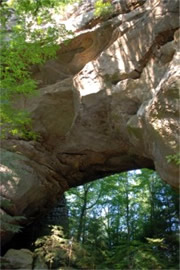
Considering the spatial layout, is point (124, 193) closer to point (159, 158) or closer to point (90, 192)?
point (90, 192)

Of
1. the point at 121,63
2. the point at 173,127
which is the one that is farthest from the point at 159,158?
the point at 121,63

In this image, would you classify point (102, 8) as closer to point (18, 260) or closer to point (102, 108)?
point (102, 108)

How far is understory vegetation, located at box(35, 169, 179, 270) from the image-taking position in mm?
7398

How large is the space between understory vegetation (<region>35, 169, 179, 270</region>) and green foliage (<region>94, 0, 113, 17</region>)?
6.48 metres

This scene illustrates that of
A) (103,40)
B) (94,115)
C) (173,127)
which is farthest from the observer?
(103,40)

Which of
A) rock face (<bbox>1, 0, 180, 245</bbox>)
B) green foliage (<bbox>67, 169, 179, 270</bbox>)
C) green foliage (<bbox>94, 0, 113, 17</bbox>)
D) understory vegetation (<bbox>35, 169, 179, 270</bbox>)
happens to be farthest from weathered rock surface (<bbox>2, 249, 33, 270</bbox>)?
green foliage (<bbox>94, 0, 113, 17</bbox>)

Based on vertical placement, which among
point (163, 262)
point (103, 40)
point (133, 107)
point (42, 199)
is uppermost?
point (103, 40)

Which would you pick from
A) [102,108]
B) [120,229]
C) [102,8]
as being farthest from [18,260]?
[120,229]

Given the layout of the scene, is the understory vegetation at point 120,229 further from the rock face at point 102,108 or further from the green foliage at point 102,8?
the green foliage at point 102,8

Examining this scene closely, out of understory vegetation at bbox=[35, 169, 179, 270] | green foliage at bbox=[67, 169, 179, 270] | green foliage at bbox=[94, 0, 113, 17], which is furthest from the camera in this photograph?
green foliage at bbox=[94, 0, 113, 17]

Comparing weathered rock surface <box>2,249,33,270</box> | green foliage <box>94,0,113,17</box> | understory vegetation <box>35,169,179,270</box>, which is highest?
green foliage <box>94,0,113,17</box>

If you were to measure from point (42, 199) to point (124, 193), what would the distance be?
28.3ft

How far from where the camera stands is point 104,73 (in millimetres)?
8172

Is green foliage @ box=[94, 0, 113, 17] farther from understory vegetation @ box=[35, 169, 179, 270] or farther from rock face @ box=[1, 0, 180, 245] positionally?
understory vegetation @ box=[35, 169, 179, 270]
